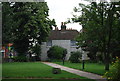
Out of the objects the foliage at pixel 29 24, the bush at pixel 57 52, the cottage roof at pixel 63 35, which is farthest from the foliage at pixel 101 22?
the cottage roof at pixel 63 35

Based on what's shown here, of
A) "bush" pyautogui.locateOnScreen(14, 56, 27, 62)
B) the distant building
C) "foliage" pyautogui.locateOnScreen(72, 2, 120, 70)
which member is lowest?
"bush" pyautogui.locateOnScreen(14, 56, 27, 62)

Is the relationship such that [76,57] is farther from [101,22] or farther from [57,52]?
[101,22]

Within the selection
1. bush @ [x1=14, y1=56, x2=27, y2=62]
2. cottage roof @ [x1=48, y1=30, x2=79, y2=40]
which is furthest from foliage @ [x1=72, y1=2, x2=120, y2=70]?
cottage roof @ [x1=48, y1=30, x2=79, y2=40]

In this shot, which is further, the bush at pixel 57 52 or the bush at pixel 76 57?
the bush at pixel 57 52

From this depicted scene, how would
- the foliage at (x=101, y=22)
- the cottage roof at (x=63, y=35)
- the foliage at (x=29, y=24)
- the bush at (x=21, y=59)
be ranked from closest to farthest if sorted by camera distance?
the foliage at (x=101, y=22) < the foliage at (x=29, y=24) < the bush at (x=21, y=59) < the cottage roof at (x=63, y=35)

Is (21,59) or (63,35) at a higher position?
(63,35)

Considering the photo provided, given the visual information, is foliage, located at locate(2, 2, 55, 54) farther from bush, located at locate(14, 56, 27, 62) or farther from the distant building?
the distant building

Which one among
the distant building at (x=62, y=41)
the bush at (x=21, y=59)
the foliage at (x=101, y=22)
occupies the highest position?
the foliage at (x=101, y=22)

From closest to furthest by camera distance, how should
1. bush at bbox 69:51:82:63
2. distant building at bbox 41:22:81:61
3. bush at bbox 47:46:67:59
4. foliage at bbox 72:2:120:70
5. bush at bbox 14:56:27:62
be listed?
1. foliage at bbox 72:2:120:70
2. bush at bbox 69:51:82:63
3. bush at bbox 14:56:27:62
4. bush at bbox 47:46:67:59
5. distant building at bbox 41:22:81:61

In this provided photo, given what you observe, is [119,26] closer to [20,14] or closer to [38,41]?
[20,14]

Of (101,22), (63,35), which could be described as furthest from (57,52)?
(101,22)

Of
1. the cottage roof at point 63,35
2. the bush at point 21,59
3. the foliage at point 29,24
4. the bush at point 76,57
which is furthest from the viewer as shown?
the cottage roof at point 63,35

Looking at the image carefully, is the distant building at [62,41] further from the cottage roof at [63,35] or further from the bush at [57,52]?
the bush at [57,52]

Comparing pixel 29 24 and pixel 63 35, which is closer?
pixel 29 24
